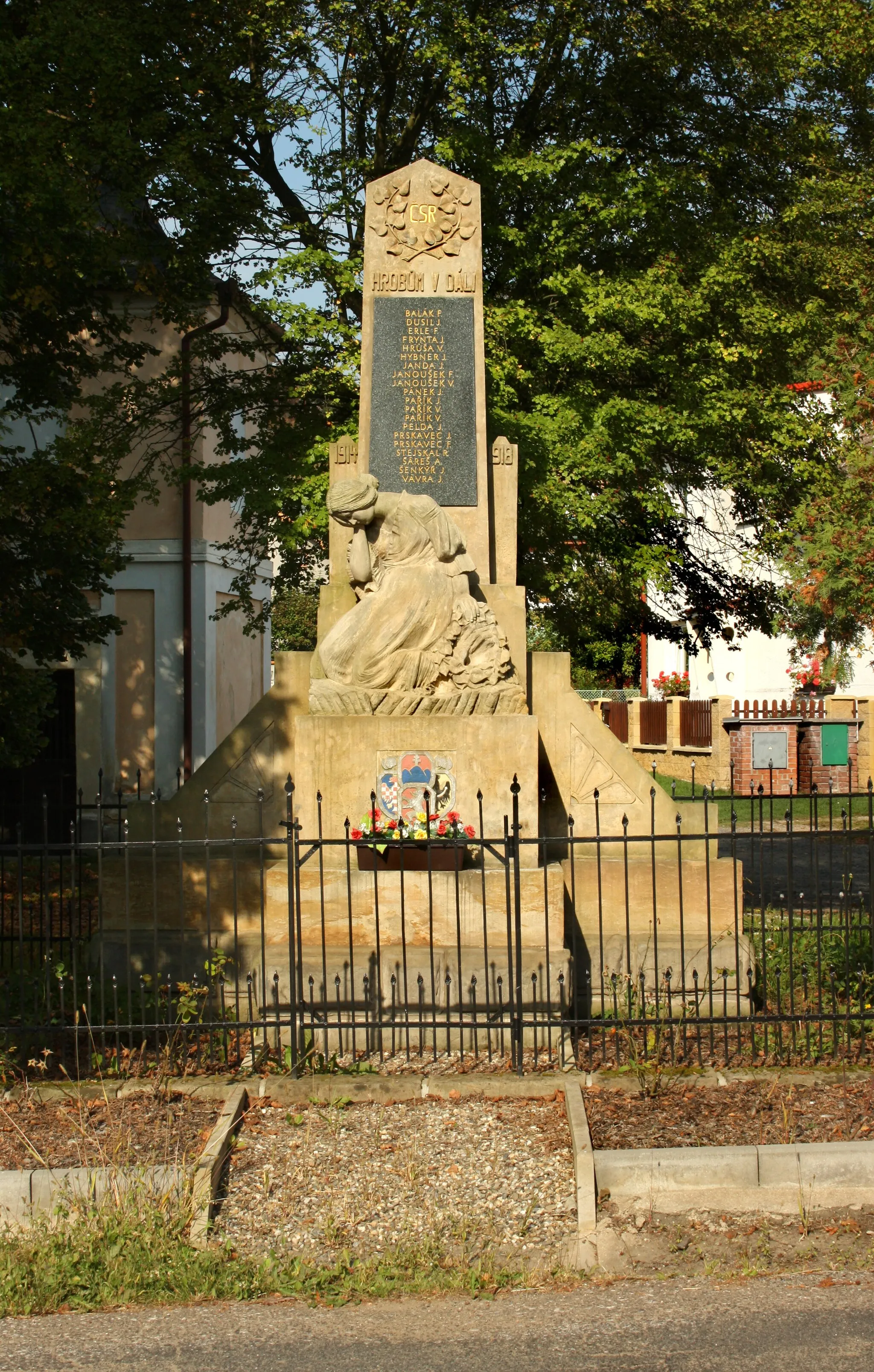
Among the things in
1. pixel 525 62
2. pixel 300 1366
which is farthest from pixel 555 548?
pixel 300 1366

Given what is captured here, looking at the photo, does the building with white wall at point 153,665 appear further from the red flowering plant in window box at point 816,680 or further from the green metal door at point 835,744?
the red flowering plant in window box at point 816,680

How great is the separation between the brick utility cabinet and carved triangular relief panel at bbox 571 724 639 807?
14.7m

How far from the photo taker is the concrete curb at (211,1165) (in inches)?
199

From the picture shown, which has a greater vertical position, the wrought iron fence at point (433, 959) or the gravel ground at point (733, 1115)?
the wrought iron fence at point (433, 959)

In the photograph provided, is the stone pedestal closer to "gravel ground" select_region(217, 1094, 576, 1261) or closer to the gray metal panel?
"gravel ground" select_region(217, 1094, 576, 1261)

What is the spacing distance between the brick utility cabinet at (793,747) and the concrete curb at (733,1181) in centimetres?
1872

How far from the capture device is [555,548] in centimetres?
1609

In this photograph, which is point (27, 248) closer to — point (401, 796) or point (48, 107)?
point (48, 107)

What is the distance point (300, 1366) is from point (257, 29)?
14.6 metres

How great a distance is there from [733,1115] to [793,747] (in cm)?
1892

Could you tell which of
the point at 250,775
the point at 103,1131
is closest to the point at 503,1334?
the point at 103,1131

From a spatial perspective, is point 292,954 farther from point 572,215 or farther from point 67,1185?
point 572,215

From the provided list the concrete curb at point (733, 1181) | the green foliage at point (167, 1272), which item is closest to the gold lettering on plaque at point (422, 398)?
the concrete curb at point (733, 1181)

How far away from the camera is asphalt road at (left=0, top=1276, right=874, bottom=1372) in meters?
4.24
